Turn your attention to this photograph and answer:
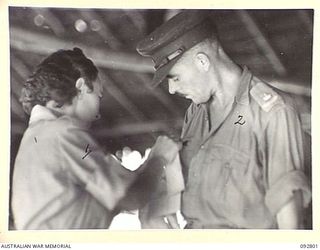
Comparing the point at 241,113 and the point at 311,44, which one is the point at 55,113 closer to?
the point at 241,113

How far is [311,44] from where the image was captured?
2.36 ft

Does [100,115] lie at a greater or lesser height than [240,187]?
greater

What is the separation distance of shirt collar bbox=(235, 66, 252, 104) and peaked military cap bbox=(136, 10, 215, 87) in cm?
7

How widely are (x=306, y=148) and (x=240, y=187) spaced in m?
0.10

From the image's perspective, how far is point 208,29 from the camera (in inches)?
27.8

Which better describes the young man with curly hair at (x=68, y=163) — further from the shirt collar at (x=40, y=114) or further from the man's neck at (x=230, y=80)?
the man's neck at (x=230, y=80)

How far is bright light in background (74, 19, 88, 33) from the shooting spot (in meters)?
0.71

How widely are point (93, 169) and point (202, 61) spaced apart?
0.20m

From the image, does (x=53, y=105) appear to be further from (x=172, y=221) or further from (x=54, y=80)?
(x=172, y=221)

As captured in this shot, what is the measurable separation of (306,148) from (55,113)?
332mm

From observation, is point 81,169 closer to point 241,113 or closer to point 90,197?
point 90,197

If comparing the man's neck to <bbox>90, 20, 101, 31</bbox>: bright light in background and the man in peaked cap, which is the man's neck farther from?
<bbox>90, 20, 101, 31</bbox>: bright light in background
